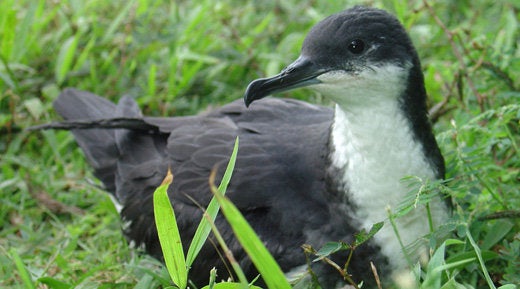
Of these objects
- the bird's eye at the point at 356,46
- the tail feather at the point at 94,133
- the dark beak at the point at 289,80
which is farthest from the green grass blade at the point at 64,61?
the bird's eye at the point at 356,46

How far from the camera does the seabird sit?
3.08 metres

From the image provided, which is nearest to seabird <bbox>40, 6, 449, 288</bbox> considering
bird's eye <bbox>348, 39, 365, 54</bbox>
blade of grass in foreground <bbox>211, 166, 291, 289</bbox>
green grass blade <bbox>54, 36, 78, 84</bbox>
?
bird's eye <bbox>348, 39, 365, 54</bbox>

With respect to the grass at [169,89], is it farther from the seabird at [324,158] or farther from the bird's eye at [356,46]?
the bird's eye at [356,46]

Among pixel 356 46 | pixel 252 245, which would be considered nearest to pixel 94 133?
pixel 356 46

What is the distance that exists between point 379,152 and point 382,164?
0.05m

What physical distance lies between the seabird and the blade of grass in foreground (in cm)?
52

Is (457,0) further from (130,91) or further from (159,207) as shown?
(159,207)

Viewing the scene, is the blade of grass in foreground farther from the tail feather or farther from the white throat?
the tail feather

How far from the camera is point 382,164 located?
3.12m

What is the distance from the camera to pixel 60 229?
436cm

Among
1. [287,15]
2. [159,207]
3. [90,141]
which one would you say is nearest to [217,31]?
[287,15]

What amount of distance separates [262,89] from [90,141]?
5.46 feet

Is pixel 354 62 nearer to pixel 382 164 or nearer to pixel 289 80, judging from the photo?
pixel 289 80

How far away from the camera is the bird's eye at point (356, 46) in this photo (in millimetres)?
3062
